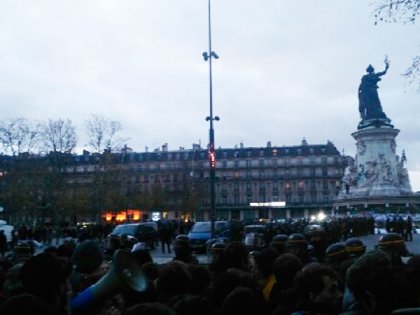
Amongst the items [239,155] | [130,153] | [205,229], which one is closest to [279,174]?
[239,155]

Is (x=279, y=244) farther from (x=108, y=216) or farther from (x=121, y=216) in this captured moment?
(x=108, y=216)

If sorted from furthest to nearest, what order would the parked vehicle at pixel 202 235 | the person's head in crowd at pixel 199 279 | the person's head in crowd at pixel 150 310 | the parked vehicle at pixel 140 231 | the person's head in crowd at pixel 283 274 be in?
the parked vehicle at pixel 140 231, the parked vehicle at pixel 202 235, the person's head in crowd at pixel 283 274, the person's head in crowd at pixel 199 279, the person's head in crowd at pixel 150 310

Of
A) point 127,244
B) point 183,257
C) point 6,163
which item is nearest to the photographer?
point 183,257

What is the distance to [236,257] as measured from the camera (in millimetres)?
7309

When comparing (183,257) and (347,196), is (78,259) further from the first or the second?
(347,196)

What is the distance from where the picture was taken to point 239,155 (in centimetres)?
13400

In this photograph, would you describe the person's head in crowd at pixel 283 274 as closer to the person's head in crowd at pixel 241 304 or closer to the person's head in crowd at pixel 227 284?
the person's head in crowd at pixel 227 284

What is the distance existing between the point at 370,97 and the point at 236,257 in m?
53.4

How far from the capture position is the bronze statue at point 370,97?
57.2 meters

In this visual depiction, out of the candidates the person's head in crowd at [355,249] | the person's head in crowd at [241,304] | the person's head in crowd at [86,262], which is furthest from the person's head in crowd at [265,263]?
the person's head in crowd at [241,304]

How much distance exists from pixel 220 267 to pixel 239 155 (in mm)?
126883

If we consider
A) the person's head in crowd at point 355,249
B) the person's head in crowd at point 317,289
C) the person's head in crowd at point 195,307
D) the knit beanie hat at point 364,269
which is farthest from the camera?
the person's head in crowd at point 355,249

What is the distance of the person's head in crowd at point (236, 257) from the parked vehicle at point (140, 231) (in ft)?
78.2

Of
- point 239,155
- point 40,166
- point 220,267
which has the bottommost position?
point 220,267
